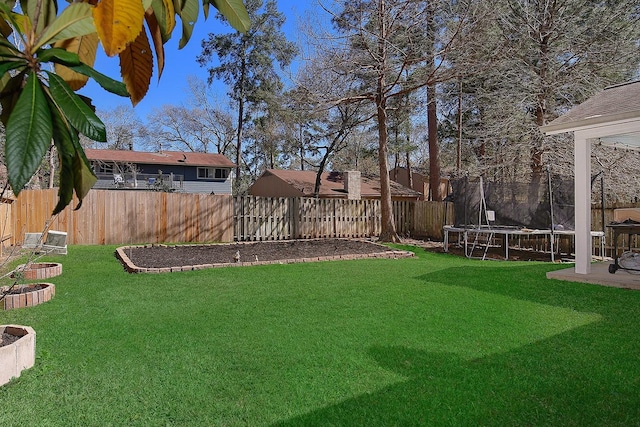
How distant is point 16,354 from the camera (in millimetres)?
2777

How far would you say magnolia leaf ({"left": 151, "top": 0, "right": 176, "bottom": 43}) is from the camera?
896 mm

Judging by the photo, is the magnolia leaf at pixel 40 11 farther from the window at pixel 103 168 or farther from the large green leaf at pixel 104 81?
the window at pixel 103 168

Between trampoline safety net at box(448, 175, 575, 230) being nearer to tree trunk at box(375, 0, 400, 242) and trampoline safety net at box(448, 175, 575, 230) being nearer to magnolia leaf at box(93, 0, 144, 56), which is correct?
tree trunk at box(375, 0, 400, 242)

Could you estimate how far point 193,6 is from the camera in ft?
3.33

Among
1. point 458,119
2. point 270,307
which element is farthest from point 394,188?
point 270,307

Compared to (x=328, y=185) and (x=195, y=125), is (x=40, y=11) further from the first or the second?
(x=195, y=125)

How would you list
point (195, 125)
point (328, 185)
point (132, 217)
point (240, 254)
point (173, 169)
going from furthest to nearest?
1. point (195, 125)
2. point (173, 169)
3. point (328, 185)
4. point (132, 217)
5. point (240, 254)

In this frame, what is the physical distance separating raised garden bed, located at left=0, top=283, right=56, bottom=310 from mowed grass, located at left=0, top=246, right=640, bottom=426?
0.16 meters

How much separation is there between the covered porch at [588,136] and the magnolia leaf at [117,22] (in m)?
6.63

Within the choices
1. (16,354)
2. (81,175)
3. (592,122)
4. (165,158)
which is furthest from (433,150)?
(165,158)

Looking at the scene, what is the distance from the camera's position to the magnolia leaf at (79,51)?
2.85 feet

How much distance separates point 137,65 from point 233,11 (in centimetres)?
32

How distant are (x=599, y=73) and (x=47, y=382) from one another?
49.7 feet

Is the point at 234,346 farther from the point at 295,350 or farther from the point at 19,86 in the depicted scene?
the point at 19,86
